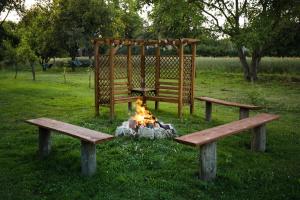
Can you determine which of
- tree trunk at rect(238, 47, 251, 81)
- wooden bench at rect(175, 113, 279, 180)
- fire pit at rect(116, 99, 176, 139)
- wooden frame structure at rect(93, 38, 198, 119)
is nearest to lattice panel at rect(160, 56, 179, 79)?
wooden frame structure at rect(93, 38, 198, 119)

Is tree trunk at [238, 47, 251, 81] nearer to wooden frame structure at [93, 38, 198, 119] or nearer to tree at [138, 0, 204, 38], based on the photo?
tree at [138, 0, 204, 38]

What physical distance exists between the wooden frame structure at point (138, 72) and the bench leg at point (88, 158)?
15.9 feet

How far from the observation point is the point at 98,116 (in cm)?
1122

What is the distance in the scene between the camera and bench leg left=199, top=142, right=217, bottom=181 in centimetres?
572

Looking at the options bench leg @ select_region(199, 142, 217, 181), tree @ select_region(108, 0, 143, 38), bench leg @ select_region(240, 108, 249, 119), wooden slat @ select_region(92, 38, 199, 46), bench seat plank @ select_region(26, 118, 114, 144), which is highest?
tree @ select_region(108, 0, 143, 38)

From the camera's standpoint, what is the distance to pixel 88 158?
5910 mm

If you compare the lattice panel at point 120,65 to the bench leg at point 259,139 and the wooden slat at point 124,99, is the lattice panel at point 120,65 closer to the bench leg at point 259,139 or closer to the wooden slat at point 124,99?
the wooden slat at point 124,99

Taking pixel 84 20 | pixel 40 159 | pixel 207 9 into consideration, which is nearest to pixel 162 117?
pixel 40 159

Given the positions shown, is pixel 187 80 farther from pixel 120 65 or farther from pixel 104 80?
pixel 104 80

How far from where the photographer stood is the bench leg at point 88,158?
589cm

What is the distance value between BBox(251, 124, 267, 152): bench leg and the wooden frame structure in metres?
3.81

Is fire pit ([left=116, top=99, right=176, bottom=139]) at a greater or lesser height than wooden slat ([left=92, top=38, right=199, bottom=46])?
lesser

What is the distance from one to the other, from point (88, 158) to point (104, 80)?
5.55m

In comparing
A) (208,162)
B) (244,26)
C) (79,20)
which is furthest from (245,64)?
(208,162)
